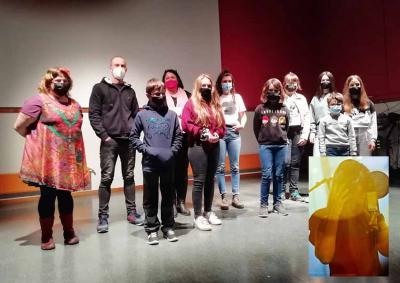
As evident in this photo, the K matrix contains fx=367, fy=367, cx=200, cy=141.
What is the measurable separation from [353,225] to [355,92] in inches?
79.2

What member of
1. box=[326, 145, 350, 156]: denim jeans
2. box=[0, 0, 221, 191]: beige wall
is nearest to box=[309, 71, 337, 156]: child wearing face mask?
box=[326, 145, 350, 156]: denim jeans

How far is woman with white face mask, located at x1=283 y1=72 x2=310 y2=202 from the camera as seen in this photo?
4242 mm

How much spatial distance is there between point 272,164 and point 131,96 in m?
1.48

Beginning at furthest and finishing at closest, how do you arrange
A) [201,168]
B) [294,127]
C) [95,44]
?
[95,44], [294,127], [201,168]

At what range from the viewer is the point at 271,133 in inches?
135

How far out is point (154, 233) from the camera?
2834 mm

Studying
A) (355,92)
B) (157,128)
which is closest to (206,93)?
(157,128)

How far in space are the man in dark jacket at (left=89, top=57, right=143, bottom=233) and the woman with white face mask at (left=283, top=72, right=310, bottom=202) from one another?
1913mm

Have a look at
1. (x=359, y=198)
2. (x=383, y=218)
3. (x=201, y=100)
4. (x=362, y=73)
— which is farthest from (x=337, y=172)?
(x=362, y=73)

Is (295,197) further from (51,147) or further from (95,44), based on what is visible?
(95,44)

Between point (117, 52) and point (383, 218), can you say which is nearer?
point (383, 218)

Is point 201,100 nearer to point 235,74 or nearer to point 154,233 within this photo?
point 154,233

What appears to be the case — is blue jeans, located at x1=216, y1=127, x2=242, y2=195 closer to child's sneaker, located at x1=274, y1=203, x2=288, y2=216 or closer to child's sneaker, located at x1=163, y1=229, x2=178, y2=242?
child's sneaker, located at x1=274, y1=203, x2=288, y2=216

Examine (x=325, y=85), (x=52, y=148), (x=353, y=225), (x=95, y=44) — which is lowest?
(x=353, y=225)
